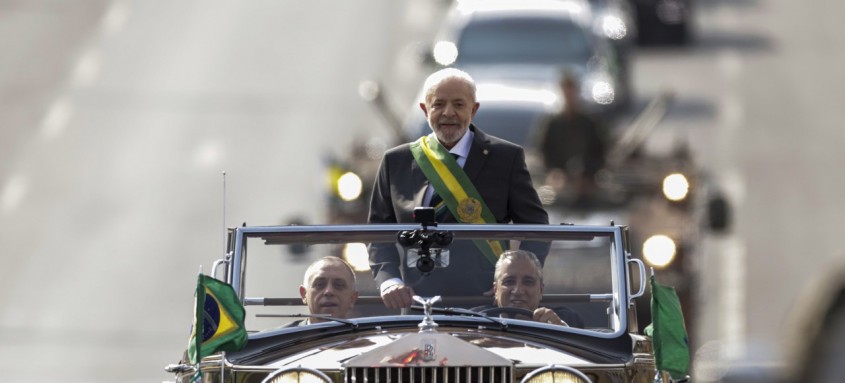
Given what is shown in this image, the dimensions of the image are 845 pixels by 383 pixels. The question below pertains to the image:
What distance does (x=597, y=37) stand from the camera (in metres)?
26.2

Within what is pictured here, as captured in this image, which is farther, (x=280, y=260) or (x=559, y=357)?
(x=280, y=260)

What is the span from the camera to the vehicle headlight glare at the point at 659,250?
55.9 feet

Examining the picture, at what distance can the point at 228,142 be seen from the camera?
101 ft

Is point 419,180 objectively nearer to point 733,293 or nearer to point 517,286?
point 517,286

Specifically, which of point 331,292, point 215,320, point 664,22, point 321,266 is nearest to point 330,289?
point 331,292

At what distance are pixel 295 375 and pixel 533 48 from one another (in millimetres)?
17131

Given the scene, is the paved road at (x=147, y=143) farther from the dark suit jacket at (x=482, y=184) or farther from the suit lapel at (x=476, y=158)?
the suit lapel at (x=476, y=158)

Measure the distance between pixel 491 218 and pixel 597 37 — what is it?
668 inches

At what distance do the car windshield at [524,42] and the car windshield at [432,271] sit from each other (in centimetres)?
1475

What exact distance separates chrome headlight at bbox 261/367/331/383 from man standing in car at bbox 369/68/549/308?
1.65 m

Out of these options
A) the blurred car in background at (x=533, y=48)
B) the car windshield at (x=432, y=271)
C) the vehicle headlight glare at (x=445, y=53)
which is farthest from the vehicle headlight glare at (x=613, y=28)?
the car windshield at (x=432, y=271)

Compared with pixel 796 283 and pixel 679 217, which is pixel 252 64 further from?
pixel 679 217

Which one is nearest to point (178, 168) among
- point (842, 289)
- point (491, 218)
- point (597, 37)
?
point (597, 37)

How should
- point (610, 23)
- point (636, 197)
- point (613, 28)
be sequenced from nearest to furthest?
point (636, 197), point (613, 28), point (610, 23)
